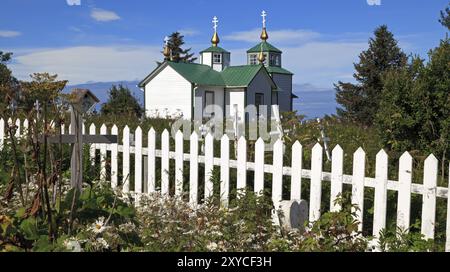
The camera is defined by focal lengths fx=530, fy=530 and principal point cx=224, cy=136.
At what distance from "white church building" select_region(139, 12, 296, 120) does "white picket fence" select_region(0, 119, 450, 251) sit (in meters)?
22.6

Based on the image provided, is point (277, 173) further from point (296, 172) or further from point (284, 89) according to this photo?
point (284, 89)

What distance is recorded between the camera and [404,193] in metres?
4.64

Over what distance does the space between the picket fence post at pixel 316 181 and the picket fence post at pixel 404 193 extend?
78 cm

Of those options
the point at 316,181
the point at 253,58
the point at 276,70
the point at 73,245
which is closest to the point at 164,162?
the point at 316,181

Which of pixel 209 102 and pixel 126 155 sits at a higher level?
pixel 209 102

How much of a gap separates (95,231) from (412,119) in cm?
428

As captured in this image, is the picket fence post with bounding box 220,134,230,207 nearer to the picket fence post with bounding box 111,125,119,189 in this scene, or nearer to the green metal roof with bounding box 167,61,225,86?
the picket fence post with bounding box 111,125,119,189

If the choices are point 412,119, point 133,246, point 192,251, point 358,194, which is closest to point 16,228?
point 133,246

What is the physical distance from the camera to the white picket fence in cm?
458

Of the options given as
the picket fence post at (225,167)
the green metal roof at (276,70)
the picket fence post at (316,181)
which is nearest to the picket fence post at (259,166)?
the picket fence post at (225,167)

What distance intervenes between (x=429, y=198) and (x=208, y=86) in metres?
29.1
